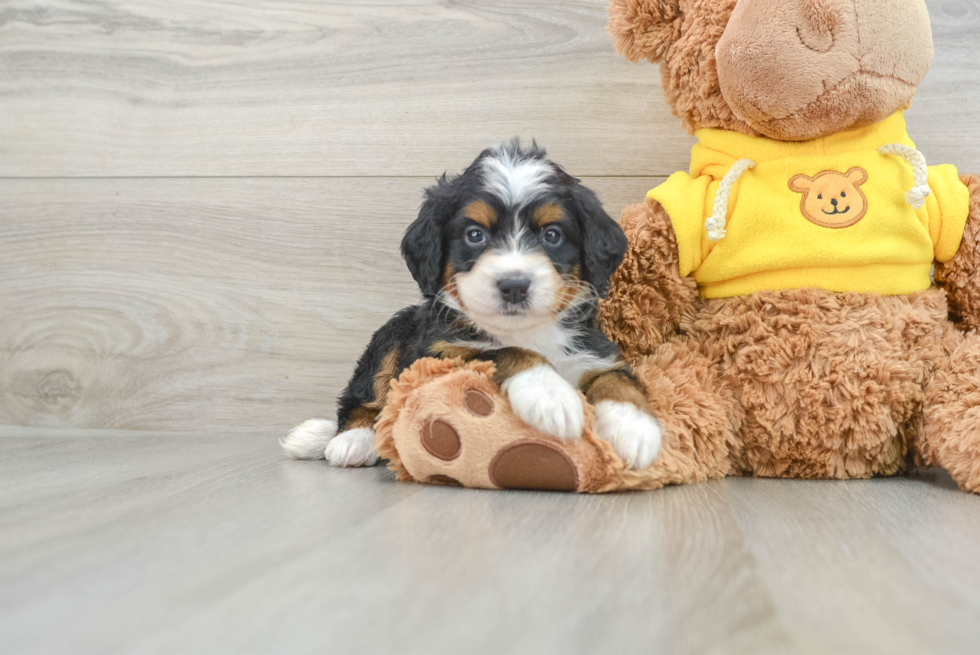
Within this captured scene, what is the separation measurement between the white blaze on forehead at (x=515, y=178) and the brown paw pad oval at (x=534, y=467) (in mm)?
440

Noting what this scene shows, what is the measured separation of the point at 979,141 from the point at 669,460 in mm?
1275

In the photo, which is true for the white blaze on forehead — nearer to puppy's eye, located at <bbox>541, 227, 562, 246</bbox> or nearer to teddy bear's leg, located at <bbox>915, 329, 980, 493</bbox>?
puppy's eye, located at <bbox>541, 227, 562, 246</bbox>

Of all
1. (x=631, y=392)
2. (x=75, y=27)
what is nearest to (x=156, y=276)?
(x=75, y=27)

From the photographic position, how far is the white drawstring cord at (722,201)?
5.04 ft

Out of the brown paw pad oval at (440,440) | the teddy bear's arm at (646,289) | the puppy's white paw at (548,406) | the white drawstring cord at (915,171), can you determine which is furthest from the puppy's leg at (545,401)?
the white drawstring cord at (915,171)

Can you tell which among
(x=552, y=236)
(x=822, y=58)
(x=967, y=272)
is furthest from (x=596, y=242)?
(x=967, y=272)

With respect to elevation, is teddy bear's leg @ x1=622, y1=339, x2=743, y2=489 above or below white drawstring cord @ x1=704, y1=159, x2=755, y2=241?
below

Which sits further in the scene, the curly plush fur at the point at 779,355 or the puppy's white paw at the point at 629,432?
the curly plush fur at the point at 779,355

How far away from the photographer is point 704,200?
1.61 meters

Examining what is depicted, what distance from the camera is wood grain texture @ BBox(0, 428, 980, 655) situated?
2.25 ft

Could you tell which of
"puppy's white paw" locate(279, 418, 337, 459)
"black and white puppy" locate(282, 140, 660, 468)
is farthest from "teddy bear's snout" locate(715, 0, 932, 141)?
"puppy's white paw" locate(279, 418, 337, 459)

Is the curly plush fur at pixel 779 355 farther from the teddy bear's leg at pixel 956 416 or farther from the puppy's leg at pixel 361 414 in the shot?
the puppy's leg at pixel 361 414

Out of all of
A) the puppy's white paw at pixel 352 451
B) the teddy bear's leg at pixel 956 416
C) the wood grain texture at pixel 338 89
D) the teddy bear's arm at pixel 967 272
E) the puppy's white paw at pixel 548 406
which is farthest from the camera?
the wood grain texture at pixel 338 89

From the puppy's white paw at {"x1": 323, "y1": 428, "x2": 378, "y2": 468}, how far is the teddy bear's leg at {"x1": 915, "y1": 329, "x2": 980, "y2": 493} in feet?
3.61
